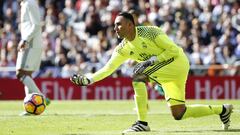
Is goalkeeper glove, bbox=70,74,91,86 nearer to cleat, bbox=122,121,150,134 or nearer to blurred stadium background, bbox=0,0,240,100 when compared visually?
cleat, bbox=122,121,150,134

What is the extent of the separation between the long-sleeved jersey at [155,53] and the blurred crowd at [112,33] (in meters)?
12.1

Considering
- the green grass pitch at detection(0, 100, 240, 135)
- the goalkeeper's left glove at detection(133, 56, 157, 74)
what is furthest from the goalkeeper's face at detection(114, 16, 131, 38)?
the green grass pitch at detection(0, 100, 240, 135)

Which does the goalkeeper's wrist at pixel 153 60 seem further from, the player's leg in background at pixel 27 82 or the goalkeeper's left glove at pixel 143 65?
the player's leg in background at pixel 27 82

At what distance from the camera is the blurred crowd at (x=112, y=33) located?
24672 millimetres

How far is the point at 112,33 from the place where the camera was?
25984 mm

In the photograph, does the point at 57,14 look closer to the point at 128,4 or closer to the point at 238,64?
the point at 128,4

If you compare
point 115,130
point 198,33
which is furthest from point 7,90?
point 115,130

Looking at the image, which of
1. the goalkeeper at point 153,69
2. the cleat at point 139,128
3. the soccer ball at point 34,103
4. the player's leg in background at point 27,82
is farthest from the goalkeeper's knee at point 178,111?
the player's leg in background at point 27,82

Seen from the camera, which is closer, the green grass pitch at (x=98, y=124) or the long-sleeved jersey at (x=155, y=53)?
the long-sleeved jersey at (x=155, y=53)

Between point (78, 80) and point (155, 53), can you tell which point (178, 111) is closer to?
point (155, 53)

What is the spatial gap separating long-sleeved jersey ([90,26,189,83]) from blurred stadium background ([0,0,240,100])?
11.3 metres

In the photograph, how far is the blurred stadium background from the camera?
79.9ft

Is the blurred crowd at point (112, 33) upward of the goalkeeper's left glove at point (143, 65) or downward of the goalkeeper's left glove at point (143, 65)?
upward

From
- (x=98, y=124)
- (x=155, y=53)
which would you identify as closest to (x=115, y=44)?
(x=98, y=124)
